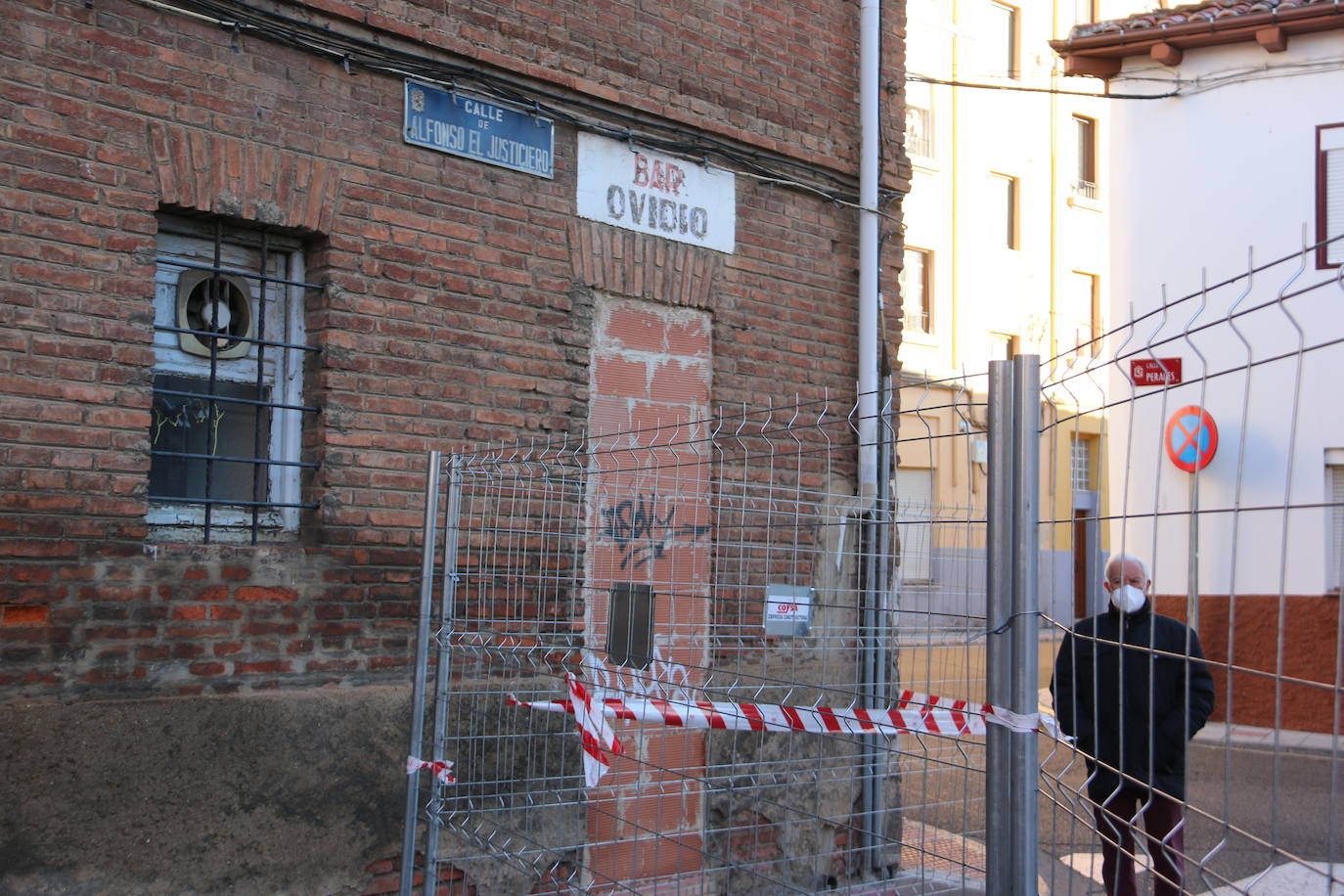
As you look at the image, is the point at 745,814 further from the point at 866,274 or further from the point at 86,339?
the point at 86,339

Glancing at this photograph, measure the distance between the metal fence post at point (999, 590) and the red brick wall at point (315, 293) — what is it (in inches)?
127

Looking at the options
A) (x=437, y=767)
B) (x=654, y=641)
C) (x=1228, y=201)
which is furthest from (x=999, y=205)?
(x=437, y=767)

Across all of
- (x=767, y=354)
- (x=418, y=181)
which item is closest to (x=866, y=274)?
(x=767, y=354)

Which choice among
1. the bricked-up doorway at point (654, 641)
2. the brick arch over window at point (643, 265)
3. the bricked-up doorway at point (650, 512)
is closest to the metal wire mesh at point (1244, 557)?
the bricked-up doorway at point (654, 641)

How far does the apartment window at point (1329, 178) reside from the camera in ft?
42.4

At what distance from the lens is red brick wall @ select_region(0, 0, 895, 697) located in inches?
170

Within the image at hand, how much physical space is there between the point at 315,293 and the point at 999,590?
3563mm

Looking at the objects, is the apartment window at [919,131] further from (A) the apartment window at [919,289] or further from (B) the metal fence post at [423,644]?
(B) the metal fence post at [423,644]

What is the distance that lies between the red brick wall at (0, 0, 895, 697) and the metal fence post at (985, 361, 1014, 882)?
10.6 feet

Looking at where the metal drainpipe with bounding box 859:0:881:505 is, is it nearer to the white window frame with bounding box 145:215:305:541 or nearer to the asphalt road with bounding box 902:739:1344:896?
the asphalt road with bounding box 902:739:1344:896

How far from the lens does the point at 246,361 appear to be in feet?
16.8

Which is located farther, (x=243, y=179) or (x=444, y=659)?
(x=243, y=179)

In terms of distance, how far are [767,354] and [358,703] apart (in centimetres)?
295

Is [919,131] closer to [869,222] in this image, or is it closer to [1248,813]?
[869,222]
